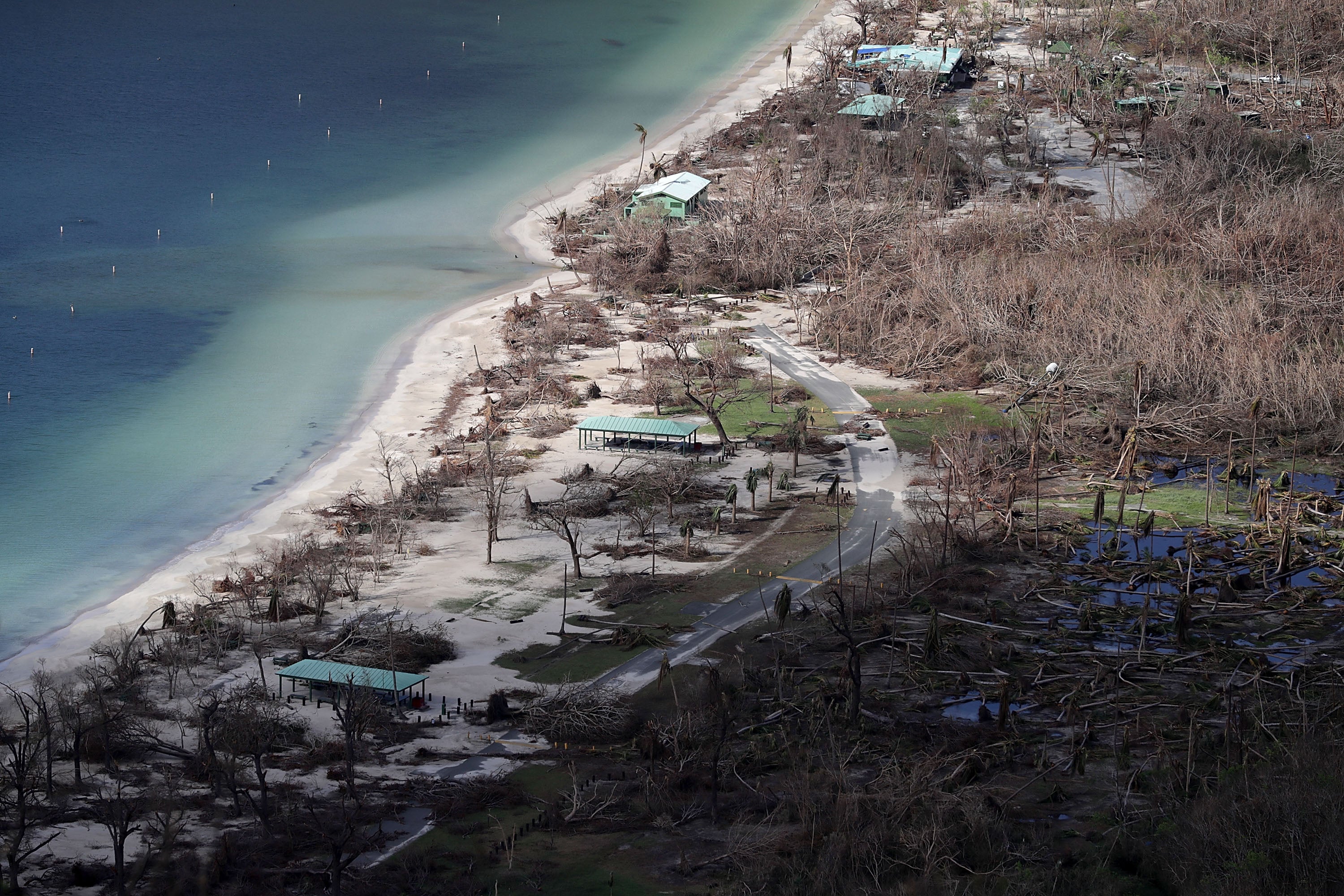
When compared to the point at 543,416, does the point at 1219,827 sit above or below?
below

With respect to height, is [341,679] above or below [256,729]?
above

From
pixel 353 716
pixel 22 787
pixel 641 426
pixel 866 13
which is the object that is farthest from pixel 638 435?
pixel 866 13

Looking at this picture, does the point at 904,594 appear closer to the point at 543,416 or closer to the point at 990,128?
the point at 543,416

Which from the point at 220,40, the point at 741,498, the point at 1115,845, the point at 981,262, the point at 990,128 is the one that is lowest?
the point at 1115,845

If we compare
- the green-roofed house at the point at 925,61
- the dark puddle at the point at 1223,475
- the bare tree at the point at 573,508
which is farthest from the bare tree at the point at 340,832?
the green-roofed house at the point at 925,61

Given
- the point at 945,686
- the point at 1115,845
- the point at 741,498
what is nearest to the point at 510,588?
the point at 741,498

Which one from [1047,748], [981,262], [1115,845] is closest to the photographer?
[1115,845]

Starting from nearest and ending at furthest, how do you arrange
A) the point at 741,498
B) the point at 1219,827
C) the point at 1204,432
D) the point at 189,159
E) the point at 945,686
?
the point at 1219,827 → the point at 945,686 → the point at 741,498 → the point at 1204,432 → the point at 189,159

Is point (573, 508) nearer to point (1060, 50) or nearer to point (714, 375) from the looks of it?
point (714, 375)
